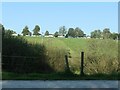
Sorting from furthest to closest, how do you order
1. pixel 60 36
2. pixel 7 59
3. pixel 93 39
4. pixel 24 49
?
pixel 60 36
pixel 93 39
pixel 24 49
pixel 7 59

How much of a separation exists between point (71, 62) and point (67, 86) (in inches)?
334

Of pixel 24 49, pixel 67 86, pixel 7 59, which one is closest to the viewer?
pixel 67 86

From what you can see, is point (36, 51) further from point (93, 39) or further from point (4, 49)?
point (93, 39)

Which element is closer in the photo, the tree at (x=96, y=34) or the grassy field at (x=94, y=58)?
the grassy field at (x=94, y=58)

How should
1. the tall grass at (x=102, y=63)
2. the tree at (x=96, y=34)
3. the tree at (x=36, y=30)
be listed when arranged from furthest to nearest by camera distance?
the tree at (x=96, y=34) < the tree at (x=36, y=30) < the tall grass at (x=102, y=63)

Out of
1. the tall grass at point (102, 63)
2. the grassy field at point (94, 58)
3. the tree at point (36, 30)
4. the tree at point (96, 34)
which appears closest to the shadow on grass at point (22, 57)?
the grassy field at point (94, 58)

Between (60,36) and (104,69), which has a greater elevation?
(60,36)

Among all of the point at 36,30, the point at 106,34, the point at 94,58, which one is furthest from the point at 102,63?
the point at 36,30

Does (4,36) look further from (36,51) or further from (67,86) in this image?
(67,86)

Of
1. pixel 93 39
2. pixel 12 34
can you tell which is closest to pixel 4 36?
pixel 12 34

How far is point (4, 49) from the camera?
2044 cm

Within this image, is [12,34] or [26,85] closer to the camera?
[26,85]

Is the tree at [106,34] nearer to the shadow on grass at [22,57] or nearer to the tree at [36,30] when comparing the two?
the tree at [36,30]

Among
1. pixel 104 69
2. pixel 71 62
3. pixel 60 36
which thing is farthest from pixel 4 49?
pixel 60 36
